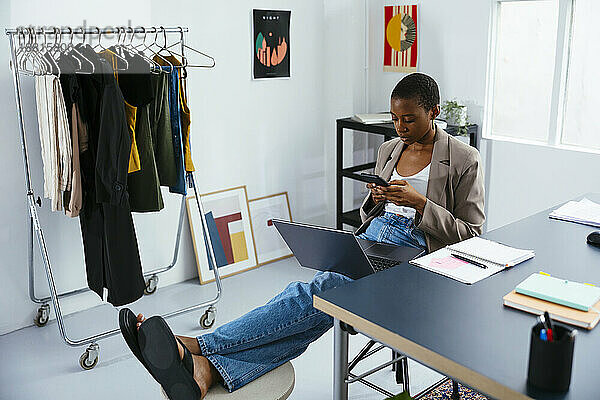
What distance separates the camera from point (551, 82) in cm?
327

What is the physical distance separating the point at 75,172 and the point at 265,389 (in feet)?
4.56

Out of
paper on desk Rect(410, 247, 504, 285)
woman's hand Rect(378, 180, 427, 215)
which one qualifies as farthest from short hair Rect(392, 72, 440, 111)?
paper on desk Rect(410, 247, 504, 285)

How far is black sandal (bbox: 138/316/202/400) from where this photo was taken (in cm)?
170

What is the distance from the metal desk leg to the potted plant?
6.96ft

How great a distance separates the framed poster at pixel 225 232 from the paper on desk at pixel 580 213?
6.83 feet

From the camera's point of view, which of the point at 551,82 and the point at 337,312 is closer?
the point at 337,312

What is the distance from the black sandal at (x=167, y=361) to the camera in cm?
170

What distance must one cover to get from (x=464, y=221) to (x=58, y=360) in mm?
1978

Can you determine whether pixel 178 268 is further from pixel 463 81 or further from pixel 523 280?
pixel 523 280

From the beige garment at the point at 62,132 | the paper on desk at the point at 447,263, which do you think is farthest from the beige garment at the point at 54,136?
the paper on desk at the point at 447,263

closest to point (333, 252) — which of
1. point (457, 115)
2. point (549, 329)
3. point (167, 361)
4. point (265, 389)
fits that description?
point (265, 389)

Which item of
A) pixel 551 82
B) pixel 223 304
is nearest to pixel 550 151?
pixel 551 82

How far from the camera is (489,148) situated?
3480mm

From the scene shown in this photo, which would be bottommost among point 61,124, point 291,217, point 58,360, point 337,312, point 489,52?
point 58,360
